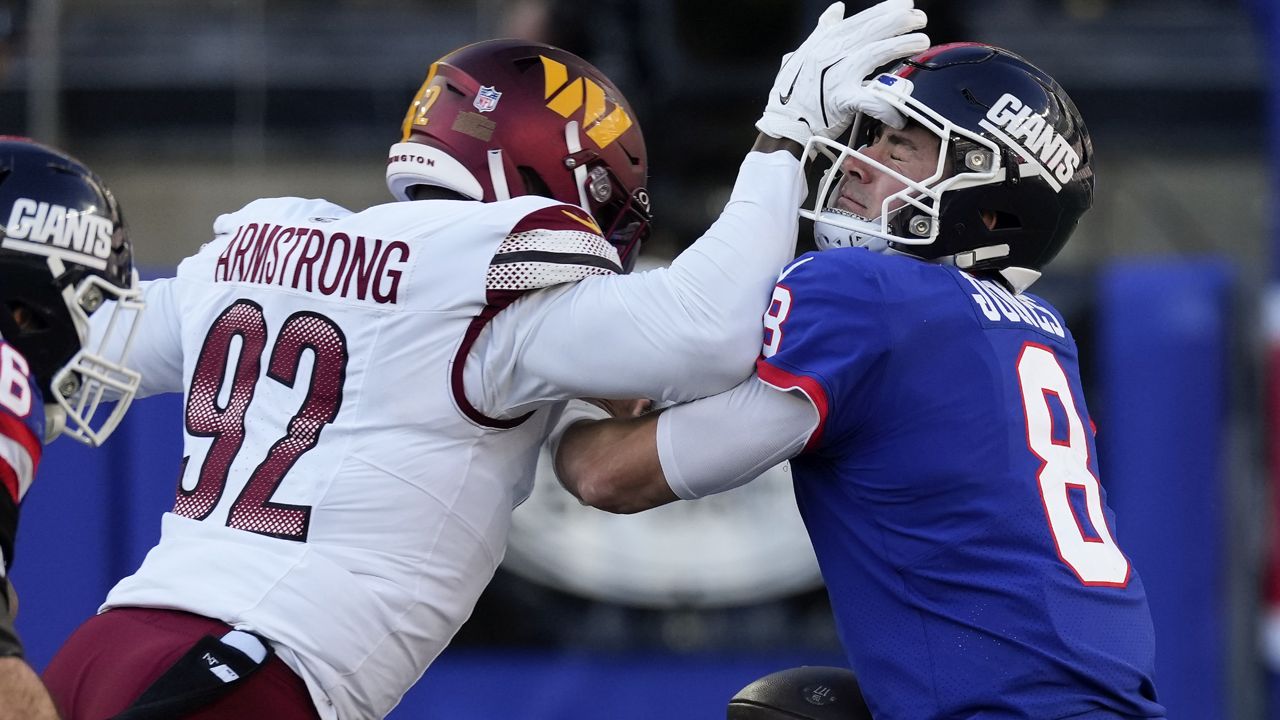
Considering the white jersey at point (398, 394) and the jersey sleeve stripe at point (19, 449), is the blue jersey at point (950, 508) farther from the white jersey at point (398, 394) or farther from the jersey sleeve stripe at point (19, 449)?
the jersey sleeve stripe at point (19, 449)

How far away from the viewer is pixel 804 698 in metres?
2.78

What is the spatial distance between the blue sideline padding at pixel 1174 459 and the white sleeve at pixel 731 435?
3.15 metres

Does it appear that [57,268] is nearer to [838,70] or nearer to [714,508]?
[838,70]

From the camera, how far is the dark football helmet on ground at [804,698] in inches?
108

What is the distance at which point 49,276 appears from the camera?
2.65 meters

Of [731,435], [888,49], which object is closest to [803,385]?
[731,435]

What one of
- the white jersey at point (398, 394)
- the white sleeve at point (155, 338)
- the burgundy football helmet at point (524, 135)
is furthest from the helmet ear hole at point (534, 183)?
the white sleeve at point (155, 338)

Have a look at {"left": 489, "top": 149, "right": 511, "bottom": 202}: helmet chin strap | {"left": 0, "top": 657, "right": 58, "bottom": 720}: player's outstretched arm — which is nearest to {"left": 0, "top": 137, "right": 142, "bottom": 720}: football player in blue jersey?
{"left": 0, "top": 657, "right": 58, "bottom": 720}: player's outstretched arm

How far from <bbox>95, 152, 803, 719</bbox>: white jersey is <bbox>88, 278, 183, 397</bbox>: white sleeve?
37cm

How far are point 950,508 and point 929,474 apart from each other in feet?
0.21

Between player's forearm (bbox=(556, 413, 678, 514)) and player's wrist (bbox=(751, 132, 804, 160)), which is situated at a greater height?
player's wrist (bbox=(751, 132, 804, 160))

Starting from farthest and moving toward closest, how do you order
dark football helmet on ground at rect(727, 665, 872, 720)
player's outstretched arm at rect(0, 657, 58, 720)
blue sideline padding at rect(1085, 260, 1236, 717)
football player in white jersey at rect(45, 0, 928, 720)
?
blue sideline padding at rect(1085, 260, 1236, 717), dark football helmet on ground at rect(727, 665, 872, 720), football player in white jersey at rect(45, 0, 928, 720), player's outstretched arm at rect(0, 657, 58, 720)

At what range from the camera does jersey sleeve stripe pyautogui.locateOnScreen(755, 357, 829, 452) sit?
8.25ft

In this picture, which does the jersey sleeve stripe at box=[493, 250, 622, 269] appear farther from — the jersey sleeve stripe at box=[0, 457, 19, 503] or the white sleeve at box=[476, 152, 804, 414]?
the jersey sleeve stripe at box=[0, 457, 19, 503]
